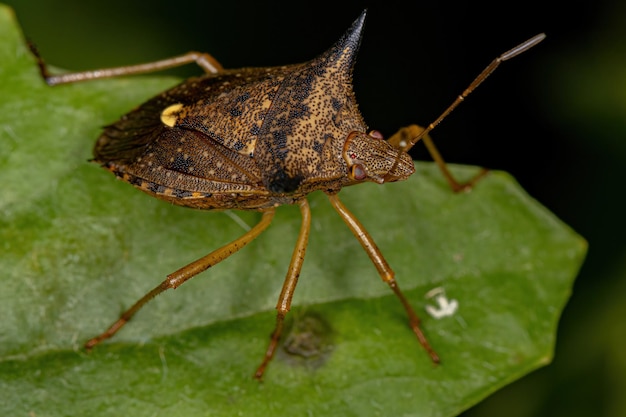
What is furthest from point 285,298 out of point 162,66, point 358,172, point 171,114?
point 162,66

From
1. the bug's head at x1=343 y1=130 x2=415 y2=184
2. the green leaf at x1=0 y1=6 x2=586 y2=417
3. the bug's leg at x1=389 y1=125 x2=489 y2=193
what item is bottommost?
the green leaf at x1=0 y1=6 x2=586 y2=417

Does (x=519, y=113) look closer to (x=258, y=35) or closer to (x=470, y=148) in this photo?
(x=470, y=148)

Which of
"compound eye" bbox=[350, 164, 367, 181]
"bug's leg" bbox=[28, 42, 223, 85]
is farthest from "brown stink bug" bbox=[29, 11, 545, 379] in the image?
"bug's leg" bbox=[28, 42, 223, 85]

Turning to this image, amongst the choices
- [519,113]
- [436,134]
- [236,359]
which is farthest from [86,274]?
[519,113]

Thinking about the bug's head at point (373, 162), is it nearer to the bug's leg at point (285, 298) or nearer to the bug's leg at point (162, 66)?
the bug's leg at point (285, 298)

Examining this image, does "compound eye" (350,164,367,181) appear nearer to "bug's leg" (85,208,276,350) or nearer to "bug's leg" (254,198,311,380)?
"bug's leg" (254,198,311,380)

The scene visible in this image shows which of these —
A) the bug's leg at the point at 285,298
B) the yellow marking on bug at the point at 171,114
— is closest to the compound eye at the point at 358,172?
the bug's leg at the point at 285,298
